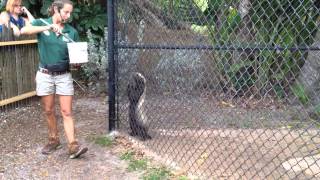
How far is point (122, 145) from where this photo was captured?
17.4ft

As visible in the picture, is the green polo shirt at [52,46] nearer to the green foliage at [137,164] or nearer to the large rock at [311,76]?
the green foliage at [137,164]

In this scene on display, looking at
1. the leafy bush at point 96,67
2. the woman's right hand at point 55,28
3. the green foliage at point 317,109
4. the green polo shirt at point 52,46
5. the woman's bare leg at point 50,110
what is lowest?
Answer: the leafy bush at point 96,67

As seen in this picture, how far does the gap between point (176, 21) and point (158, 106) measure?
2.09 metres

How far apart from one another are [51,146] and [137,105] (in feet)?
3.52

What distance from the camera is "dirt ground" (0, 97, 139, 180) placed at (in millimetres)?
4559

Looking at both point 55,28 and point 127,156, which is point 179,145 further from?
point 55,28

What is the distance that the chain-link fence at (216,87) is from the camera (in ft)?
14.7

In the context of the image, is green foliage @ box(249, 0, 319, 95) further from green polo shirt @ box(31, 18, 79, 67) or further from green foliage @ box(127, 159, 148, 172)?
green polo shirt @ box(31, 18, 79, 67)

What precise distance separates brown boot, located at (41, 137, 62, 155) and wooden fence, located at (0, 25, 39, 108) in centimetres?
195

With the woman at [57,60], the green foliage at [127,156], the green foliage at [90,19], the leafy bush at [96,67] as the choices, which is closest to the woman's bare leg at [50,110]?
the woman at [57,60]

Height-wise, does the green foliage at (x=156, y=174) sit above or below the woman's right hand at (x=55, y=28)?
below

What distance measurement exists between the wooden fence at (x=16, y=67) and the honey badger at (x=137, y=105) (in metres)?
2.37

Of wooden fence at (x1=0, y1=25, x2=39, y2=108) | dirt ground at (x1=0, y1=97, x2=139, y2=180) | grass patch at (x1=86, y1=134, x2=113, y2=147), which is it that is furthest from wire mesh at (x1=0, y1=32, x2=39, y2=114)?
grass patch at (x1=86, y1=134, x2=113, y2=147)

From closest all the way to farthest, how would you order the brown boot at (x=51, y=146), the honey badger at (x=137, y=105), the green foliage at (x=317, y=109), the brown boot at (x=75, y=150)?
1. the brown boot at (x=75, y=150)
2. the brown boot at (x=51, y=146)
3. the honey badger at (x=137, y=105)
4. the green foliage at (x=317, y=109)
